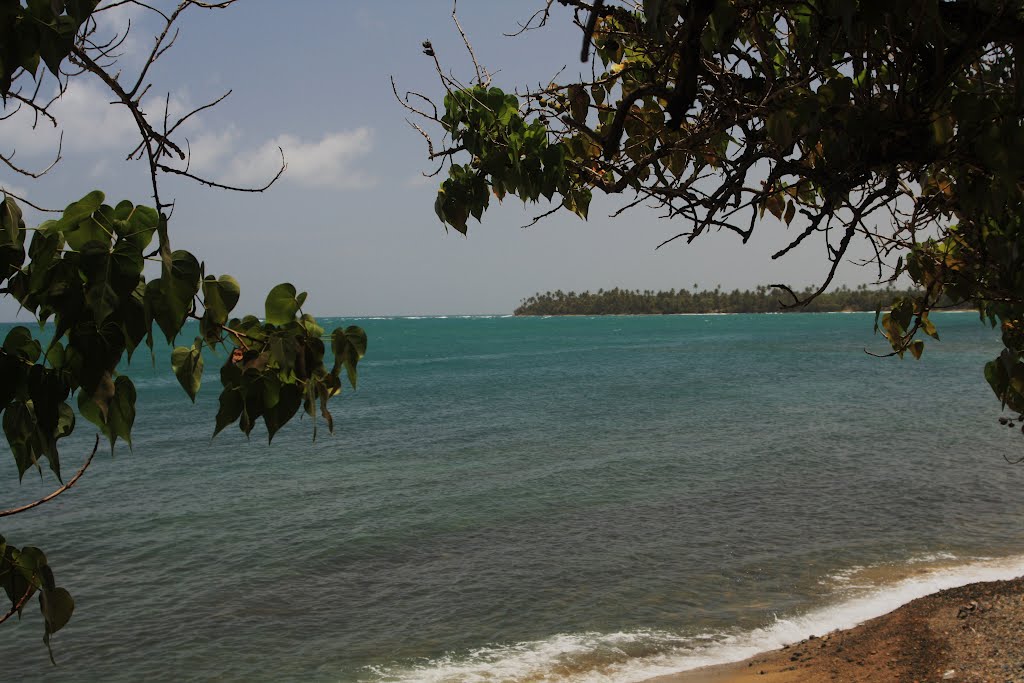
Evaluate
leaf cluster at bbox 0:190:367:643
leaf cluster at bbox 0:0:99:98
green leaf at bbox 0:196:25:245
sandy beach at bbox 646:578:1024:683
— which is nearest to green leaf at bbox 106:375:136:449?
leaf cluster at bbox 0:190:367:643

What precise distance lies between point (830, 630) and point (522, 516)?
7.40 metres

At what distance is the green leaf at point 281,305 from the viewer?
1.46 metres

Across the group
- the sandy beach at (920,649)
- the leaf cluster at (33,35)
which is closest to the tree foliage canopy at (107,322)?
the leaf cluster at (33,35)

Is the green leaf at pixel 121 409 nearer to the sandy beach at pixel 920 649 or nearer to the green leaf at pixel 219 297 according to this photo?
the green leaf at pixel 219 297

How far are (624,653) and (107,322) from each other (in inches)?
346

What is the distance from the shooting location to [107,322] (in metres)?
1.31

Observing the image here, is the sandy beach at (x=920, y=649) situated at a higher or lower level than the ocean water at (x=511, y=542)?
higher

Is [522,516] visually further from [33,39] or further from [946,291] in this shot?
[33,39]

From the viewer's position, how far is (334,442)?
91.9ft

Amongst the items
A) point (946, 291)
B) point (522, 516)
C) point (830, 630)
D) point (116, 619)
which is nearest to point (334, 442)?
point (522, 516)

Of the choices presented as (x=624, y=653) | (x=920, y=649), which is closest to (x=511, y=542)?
(x=624, y=653)

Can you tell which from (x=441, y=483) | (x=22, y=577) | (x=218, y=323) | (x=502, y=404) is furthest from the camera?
(x=502, y=404)

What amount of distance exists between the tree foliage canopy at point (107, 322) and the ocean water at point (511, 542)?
8.02 m

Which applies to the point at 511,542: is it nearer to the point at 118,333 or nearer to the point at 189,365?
the point at 189,365
